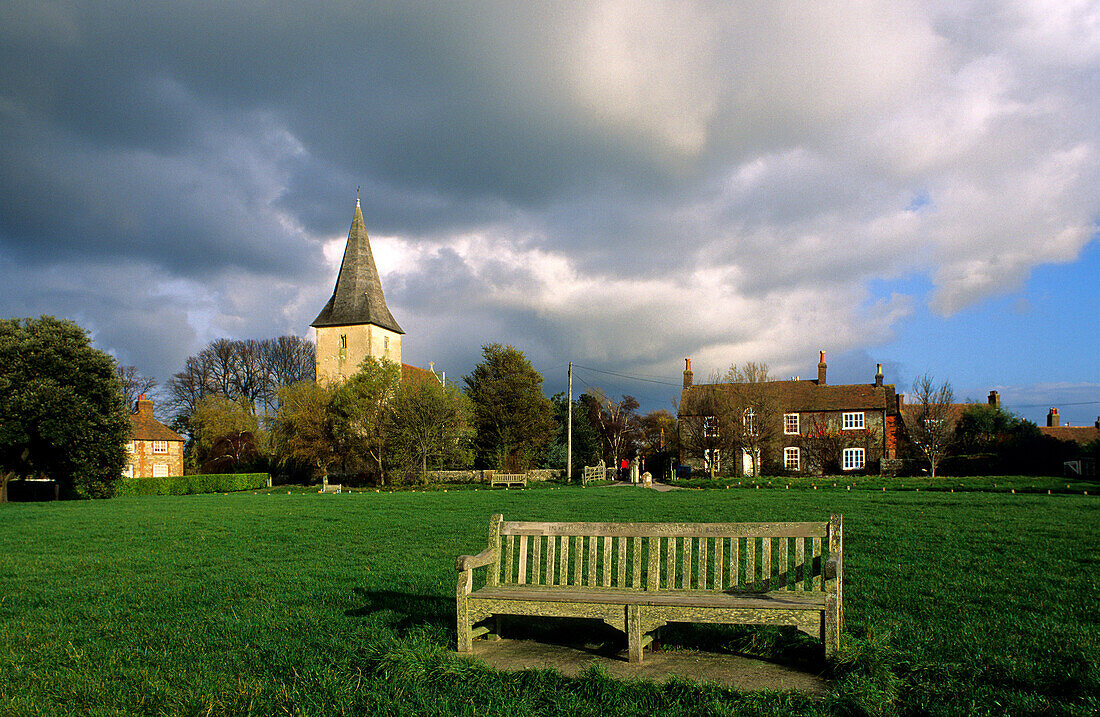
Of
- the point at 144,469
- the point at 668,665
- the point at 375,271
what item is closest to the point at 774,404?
the point at 375,271

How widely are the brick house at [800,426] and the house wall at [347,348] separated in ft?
87.2

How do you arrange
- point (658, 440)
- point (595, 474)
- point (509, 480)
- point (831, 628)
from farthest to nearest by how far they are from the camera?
point (658, 440), point (595, 474), point (509, 480), point (831, 628)

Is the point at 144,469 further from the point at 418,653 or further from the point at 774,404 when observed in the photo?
the point at 418,653

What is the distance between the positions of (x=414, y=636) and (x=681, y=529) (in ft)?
7.84

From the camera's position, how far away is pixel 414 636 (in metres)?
5.86

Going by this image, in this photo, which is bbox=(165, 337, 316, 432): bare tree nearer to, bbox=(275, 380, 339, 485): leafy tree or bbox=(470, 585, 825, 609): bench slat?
bbox=(275, 380, 339, 485): leafy tree

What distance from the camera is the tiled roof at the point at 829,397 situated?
52.3m

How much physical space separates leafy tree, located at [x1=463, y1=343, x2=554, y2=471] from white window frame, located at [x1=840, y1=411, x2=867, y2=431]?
72.1 feet

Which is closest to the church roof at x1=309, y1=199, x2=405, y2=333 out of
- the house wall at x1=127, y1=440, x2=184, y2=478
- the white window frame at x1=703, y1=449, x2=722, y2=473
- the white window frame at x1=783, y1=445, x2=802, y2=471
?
the house wall at x1=127, y1=440, x2=184, y2=478

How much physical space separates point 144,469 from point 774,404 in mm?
50603

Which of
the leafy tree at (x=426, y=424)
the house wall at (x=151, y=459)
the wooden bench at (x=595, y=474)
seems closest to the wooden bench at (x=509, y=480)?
the leafy tree at (x=426, y=424)

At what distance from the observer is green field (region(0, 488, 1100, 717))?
14.9ft

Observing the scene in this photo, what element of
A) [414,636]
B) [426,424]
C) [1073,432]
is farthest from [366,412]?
[1073,432]

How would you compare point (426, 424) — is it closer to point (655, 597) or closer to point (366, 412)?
point (366, 412)
